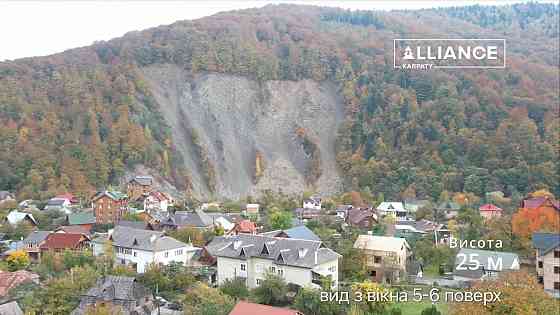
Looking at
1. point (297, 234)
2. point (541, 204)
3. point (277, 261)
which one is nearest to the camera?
point (277, 261)

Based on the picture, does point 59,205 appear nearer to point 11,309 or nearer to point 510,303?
point 11,309

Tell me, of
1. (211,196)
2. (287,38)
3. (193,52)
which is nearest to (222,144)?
(211,196)

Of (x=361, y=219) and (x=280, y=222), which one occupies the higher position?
(x=280, y=222)

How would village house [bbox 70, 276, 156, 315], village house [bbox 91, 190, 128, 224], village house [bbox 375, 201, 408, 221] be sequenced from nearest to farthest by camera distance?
village house [bbox 70, 276, 156, 315] < village house [bbox 91, 190, 128, 224] < village house [bbox 375, 201, 408, 221]

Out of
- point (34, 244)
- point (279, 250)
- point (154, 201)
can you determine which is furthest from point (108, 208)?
point (279, 250)

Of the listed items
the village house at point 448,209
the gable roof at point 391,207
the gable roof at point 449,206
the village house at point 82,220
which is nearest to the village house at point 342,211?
the gable roof at point 391,207

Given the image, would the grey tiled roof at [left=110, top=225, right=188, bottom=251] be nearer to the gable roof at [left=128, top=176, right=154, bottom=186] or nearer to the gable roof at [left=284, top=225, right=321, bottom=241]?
the gable roof at [left=284, top=225, right=321, bottom=241]

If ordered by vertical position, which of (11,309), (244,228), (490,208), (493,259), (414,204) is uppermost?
(11,309)

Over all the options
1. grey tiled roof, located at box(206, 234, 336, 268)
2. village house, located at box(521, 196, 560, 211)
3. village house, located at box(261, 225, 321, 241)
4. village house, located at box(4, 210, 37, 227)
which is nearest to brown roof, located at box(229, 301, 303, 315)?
grey tiled roof, located at box(206, 234, 336, 268)

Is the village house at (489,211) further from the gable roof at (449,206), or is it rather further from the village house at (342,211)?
the village house at (342,211)
